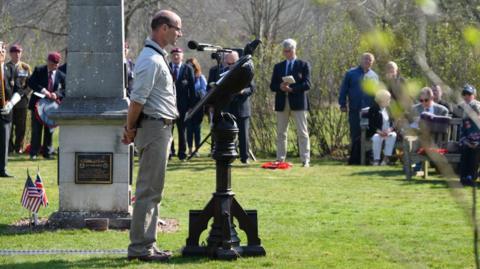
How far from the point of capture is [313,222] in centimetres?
1234

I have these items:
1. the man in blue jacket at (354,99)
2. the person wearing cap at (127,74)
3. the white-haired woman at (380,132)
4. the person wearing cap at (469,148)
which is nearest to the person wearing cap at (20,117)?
the person wearing cap at (127,74)

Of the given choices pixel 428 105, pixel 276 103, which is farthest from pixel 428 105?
pixel 276 103

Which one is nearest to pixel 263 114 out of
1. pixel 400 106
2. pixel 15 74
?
pixel 15 74

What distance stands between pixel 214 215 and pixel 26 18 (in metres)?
34.2

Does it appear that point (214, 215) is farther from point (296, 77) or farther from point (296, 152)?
point (296, 152)

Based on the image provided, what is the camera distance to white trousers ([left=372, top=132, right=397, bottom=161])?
20562 mm

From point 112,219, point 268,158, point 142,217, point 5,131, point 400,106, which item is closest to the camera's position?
point 400,106

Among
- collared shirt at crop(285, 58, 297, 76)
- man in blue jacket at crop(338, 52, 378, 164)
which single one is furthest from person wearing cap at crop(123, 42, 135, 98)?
man in blue jacket at crop(338, 52, 378, 164)

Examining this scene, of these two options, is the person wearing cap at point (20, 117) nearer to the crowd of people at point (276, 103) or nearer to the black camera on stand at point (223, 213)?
the crowd of people at point (276, 103)

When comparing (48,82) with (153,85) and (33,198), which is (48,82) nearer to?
(33,198)

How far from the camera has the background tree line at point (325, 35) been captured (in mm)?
4211

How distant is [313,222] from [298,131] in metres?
8.07

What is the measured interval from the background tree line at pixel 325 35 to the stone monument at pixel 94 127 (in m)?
2.64

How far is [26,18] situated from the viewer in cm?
4256
